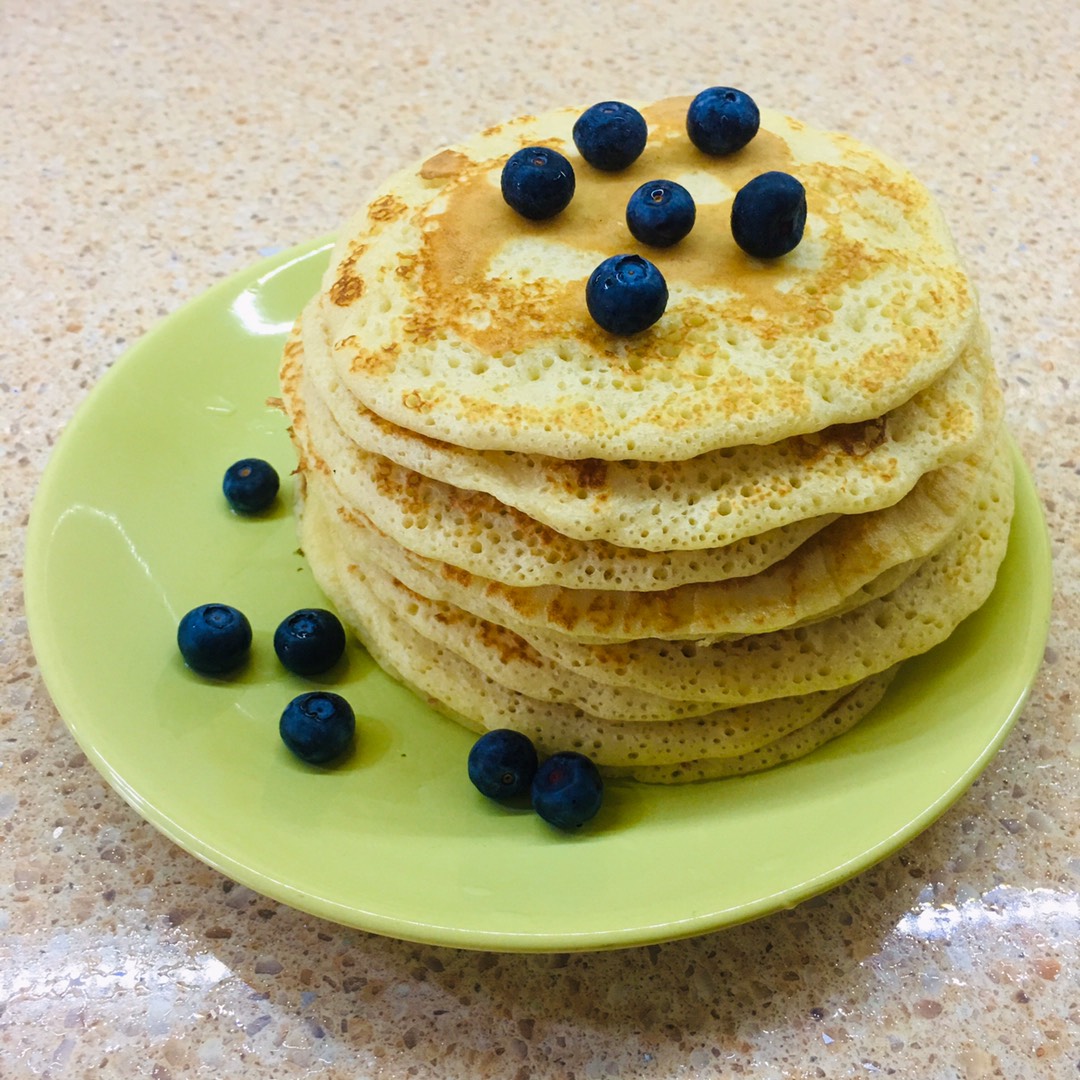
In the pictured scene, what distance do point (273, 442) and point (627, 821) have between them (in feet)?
2.34

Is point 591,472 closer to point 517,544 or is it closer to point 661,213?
point 517,544

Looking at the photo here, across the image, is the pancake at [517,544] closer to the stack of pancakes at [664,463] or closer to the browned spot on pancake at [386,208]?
the stack of pancakes at [664,463]

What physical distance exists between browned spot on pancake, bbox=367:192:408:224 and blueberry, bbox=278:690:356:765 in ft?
1.69

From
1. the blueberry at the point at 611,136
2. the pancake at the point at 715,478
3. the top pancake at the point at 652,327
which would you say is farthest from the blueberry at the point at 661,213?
the pancake at the point at 715,478

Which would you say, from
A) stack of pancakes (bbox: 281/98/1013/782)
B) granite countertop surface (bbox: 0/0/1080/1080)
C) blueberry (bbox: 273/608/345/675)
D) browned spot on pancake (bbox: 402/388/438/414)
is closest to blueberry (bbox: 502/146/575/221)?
stack of pancakes (bbox: 281/98/1013/782)

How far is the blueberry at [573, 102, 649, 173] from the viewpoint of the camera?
1171 millimetres

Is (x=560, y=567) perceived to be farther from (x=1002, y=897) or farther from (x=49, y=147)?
(x=49, y=147)

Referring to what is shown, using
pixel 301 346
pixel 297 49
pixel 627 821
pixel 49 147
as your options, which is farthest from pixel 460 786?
pixel 297 49

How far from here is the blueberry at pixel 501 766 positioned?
1.06 meters

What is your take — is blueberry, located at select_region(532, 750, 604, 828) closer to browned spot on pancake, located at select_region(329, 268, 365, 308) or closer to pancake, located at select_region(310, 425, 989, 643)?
pancake, located at select_region(310, 425, 989, 643)

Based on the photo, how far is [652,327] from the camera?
3.34 feet

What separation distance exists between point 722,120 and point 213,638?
0.76 meters

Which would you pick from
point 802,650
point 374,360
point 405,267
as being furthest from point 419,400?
point 802,650

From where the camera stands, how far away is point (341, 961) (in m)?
1.06
